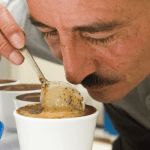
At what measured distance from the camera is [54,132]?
1.33 ft

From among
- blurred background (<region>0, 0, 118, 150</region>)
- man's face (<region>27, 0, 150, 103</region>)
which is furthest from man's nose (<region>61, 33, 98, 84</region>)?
blurred background (<region>0, 0, 118, 150</region>)

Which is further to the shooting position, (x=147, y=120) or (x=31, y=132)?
(x=147, y=120)

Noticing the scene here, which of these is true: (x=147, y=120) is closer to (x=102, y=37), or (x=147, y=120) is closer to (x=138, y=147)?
(x=138, y=147)

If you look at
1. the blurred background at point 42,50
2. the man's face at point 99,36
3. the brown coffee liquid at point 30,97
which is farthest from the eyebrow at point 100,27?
the blurred background at point 42,50

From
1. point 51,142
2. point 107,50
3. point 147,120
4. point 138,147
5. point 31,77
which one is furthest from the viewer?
point 31,77

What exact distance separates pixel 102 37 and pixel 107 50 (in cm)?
4

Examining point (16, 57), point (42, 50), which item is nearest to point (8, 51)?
point (16, 57)

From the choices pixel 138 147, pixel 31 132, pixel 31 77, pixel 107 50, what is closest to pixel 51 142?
pixel 31 132

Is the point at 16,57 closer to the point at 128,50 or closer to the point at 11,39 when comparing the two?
the point at 11,39

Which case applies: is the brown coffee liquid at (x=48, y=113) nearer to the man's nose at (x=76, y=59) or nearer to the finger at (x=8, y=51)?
the man's nose at (x=76, y=59)

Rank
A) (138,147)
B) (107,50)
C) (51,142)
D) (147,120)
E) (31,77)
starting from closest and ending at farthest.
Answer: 1. (51,142)
2. (107,50)
3. (147,120)
4. (138,147)
5. (31,77)

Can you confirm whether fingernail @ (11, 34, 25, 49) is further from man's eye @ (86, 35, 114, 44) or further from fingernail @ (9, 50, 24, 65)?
man's eye @ (86, 35, 114, 44)

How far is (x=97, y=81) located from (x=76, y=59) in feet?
0.31

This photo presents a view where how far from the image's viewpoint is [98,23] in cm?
47
